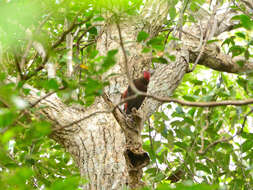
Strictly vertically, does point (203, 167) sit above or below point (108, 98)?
below

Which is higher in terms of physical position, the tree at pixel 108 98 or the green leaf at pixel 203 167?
the tree at pixel 108 98

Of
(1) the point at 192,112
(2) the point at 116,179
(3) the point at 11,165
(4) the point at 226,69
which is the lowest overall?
(2) the point at 116,179

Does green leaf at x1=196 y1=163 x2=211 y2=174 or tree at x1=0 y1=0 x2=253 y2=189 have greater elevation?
tree at x1=0 y1=0 x2=253 y2=189

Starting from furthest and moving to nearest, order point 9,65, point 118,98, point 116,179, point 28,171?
point 118,98 < point 9,65 < point 116,179 < point 28,171

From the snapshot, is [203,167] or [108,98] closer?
[108,98]

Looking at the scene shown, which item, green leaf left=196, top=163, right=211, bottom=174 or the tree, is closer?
the tree

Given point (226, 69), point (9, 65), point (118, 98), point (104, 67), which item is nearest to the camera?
point (104, 67)

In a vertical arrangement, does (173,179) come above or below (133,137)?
below

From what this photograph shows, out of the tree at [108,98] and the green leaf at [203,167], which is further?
the green leaf at [203,167]

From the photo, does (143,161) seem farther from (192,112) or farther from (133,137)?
(192,112)

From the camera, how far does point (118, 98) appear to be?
2645mm

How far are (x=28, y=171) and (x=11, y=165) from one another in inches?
60.0

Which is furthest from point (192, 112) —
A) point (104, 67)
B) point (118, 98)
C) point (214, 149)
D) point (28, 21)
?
point (28, 21)

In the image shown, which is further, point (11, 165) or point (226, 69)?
point (226, 69)
